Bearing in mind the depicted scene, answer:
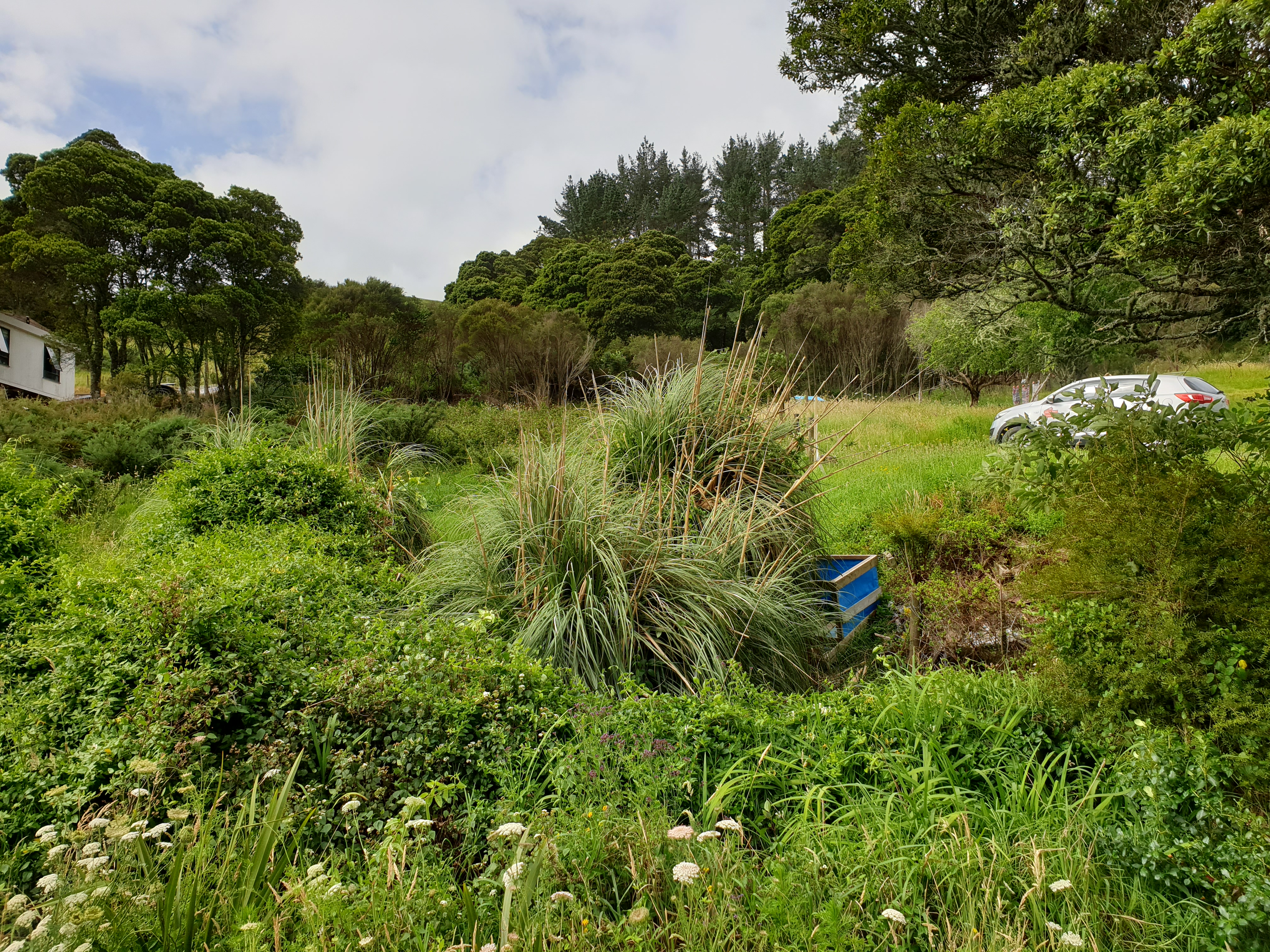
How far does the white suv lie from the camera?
301 cm

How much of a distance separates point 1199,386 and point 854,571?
11.5m

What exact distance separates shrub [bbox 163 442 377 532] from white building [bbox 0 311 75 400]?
2449cm

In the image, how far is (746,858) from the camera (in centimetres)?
203

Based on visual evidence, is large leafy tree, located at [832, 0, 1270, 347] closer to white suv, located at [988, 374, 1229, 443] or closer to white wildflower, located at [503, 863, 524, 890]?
white suv, located at [988, 374, 1229, 443]

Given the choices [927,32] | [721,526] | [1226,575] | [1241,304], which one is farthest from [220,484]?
[927,32]

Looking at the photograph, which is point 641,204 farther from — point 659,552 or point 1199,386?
point 659,552

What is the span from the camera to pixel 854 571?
14.8 ft

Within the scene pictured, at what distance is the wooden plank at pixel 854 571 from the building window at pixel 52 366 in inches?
1194

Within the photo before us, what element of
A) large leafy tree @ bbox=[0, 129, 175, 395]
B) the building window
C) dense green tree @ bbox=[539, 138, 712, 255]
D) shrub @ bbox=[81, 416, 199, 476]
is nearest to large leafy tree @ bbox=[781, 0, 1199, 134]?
shrub @ bbox=[81, 416, 199, 476]

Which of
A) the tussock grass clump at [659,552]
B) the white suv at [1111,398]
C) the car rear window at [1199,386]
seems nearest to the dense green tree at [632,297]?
the white suv at [1111,398]

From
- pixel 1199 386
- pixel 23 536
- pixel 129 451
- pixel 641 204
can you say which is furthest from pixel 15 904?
pixel 641 204

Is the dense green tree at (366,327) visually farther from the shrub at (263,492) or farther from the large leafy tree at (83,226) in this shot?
the shrub at (263,492)

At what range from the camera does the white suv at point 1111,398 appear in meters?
3.01

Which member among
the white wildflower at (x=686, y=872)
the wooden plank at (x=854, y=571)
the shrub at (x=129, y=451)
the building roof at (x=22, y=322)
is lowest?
the white wildflower at (x=686, y=872)
